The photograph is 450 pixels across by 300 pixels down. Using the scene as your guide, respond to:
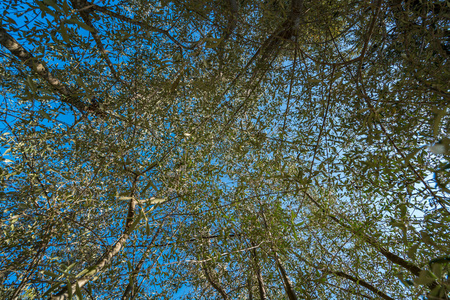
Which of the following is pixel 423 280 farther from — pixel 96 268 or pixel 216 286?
pixel 216 286

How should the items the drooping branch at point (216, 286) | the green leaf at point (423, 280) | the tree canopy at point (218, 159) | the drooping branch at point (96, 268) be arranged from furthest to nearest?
the drooping branch at point (216, 286) < the tree canopy at point (218, 159) < the drooping branch at point (96, 268) < the green leaf at point (423, 280)

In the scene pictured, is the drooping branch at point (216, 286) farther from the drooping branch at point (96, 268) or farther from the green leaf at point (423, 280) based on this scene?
the green leaf at point (423, 280)

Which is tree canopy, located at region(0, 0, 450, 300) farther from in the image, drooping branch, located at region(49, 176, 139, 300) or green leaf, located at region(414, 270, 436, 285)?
green leaf, located at region(414, 270, 436, 285)

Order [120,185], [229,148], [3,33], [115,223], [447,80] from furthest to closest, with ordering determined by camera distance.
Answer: [229,148] < [115,223] < [120,185] < [3,33] < [447,80]

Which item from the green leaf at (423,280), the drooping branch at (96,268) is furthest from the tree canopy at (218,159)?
the green leaf at (423,280)

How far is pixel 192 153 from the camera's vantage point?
9.41ft

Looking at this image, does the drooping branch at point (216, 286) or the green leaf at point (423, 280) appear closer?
the green leaf at point (423, 280)

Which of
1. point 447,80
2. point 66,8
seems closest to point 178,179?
point 66,8

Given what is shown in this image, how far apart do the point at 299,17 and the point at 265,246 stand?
2242 mm

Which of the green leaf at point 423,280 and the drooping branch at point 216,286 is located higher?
Result: the drooping branch at point 216,286

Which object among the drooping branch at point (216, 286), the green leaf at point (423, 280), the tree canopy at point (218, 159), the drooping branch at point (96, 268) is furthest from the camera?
the drooping branch at point (216, 286)

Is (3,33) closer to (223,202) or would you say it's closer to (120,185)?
(120,185)

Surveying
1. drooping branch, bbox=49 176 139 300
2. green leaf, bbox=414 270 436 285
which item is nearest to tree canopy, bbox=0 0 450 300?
drooping branch, bbox=49 176 139 300

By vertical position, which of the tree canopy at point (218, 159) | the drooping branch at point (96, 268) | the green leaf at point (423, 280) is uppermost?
the tree canopy at point (218, 159)
